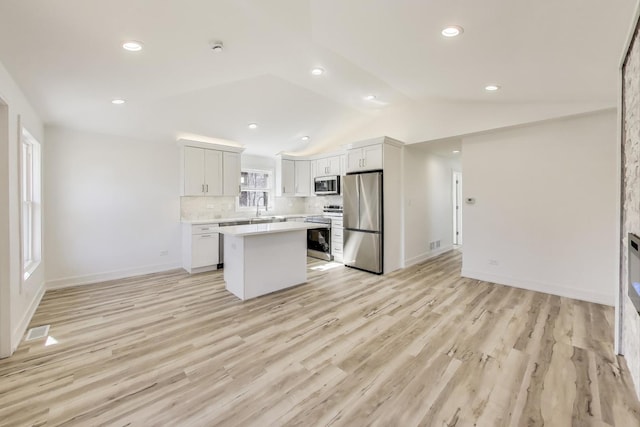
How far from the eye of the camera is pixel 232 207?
580cm

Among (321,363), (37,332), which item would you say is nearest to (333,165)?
(321,363)

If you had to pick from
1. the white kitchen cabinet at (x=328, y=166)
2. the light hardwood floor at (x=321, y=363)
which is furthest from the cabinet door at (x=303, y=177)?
the light hardwood floor at (x=321, y=363)

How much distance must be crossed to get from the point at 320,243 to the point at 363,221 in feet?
4.37

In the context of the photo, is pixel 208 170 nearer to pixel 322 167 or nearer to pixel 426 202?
pixel 322 167

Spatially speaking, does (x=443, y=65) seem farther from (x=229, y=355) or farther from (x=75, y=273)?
(x=75, y=273)

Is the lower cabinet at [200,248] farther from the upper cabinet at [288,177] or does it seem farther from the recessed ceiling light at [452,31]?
the recessed ceiling light at [452,31]

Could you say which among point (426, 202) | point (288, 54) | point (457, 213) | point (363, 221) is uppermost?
point (288, 54)

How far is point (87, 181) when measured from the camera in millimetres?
4273

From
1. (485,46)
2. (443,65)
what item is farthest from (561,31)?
(443,65)

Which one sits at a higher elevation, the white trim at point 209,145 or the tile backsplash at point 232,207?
the white trim at point 209,145

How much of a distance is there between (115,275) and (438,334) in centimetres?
488

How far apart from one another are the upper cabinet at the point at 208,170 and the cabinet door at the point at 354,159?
7.36 ft

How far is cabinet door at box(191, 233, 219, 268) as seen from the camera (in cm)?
478

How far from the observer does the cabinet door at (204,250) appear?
15.7 feet
